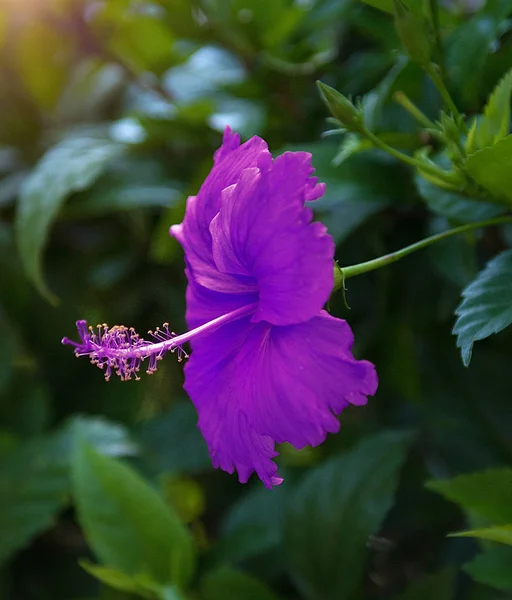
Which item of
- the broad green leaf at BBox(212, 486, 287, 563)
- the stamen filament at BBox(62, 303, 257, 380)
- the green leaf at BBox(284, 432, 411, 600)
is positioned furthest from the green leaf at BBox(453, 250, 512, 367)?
the broad green leaf at BBox(212, 486, 287, 563)

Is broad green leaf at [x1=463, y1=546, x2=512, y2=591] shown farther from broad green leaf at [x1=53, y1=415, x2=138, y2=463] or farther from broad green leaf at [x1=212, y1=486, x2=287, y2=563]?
broad green leaf at [x1=53, y1=415, x2=138, y2=463]

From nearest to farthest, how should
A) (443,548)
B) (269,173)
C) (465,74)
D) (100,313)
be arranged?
1. (269,173)
2. (465,74)
3. (443,548)
4. (100,313)

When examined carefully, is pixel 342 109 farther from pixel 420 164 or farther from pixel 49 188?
pixel 49 188

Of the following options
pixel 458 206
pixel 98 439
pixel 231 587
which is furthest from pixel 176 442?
pixel 458 206

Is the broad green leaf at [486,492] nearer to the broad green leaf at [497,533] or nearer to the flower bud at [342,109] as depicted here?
the broad green leaf at [497,533]

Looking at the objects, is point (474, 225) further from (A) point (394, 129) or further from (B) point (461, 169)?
(A) point (394, 129)

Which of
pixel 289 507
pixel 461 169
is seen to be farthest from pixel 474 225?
pixel 289 507
